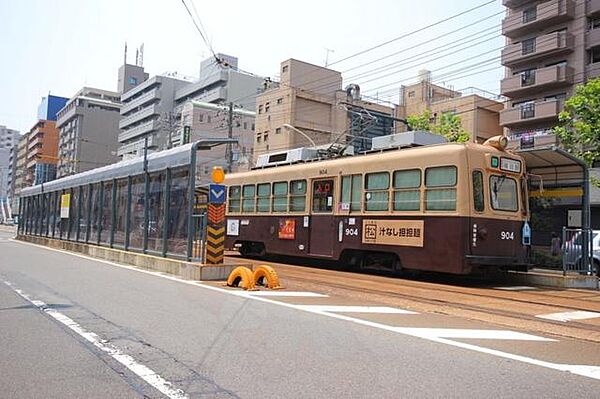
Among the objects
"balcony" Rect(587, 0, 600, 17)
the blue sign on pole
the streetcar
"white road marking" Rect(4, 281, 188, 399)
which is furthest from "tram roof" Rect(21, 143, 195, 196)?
"balcony" Rect(587, 0, 600, 17)

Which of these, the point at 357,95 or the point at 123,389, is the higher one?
the point at 357,95

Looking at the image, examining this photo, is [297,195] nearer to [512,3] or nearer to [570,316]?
[570,316]

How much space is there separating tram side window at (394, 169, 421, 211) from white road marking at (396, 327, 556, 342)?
21.5 feet

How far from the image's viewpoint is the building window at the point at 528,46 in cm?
4030

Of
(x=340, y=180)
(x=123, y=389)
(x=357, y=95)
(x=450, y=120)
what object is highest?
(x=357, y=95)

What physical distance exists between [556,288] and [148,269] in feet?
34.1

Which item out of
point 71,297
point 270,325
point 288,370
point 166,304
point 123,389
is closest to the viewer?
point 123,389

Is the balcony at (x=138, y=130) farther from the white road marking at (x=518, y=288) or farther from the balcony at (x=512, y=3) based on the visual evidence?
the white road marking at (x=518, y=288)

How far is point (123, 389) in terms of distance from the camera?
486 centimetres

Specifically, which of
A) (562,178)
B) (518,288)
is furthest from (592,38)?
(518,288)

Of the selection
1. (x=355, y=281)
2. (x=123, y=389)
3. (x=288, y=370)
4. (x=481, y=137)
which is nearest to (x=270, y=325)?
(x=288, y=370)

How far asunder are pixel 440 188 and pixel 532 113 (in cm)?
2932

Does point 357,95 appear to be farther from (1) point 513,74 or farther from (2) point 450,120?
(1) point 513,74

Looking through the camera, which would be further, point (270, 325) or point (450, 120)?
point (450, 120)
